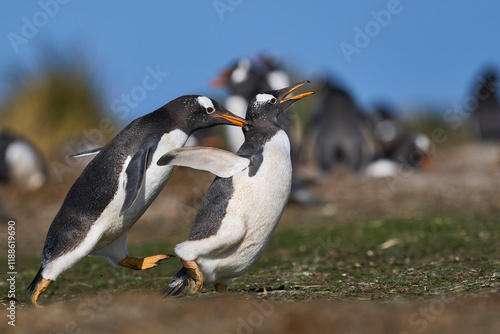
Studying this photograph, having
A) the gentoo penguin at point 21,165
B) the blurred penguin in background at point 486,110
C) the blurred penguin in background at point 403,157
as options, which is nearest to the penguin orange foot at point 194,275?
the blurred penguin in background at point 403,157

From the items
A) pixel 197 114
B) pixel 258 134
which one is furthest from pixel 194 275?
pixel 197 114

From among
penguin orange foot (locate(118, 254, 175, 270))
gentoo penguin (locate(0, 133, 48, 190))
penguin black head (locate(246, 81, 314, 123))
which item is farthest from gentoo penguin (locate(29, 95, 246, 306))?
gentoo penguin (locate(0, 133, 48, 190))

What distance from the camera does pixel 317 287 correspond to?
4.70m

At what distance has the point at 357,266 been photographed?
6102mm

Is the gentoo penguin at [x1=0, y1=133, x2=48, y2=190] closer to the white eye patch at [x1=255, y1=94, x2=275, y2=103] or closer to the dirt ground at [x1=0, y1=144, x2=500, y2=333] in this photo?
the dirt ground at [x1=0, y1=144, x2=500, y2=333]

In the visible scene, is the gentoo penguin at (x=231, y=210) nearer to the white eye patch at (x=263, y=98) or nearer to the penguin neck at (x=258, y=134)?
the penguin neck at (x=258, y=134)

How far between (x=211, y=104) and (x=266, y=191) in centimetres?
83

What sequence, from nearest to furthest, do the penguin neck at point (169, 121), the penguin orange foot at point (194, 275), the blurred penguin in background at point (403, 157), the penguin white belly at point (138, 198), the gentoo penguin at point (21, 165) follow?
the penguin orange foot at point (194, 275) → the penguin white belly at point (138, 198) → the penguin neck at point (169, 121) → the gentoo penguin at point (21, 165) → the blurred penguin in background at point (403, 157)

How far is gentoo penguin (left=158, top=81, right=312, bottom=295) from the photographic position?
438cm

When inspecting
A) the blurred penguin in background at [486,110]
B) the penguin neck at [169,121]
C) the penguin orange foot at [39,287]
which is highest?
the penguin neck at [169,121]

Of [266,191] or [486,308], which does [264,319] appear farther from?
[266,191]

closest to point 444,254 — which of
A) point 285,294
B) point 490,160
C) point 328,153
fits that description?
point 285,294

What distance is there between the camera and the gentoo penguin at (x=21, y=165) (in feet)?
48.2

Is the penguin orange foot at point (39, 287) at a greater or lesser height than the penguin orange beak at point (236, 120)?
lesser
